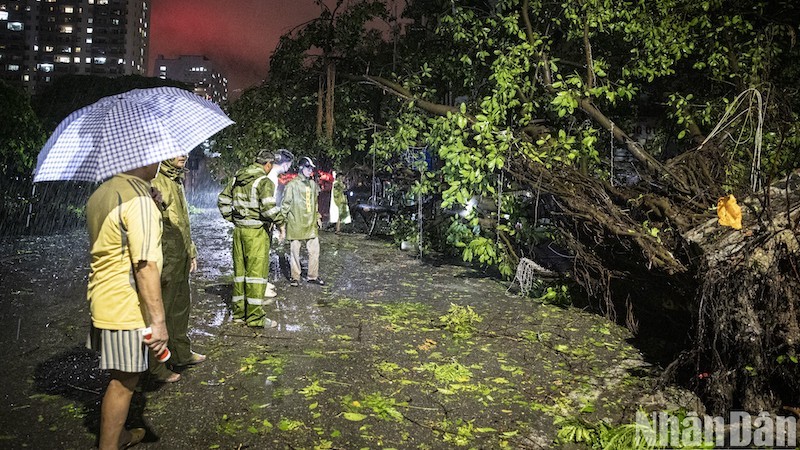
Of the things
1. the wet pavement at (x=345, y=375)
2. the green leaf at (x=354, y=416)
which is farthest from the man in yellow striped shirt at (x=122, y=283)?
the green leaf at (x=354, y=416)

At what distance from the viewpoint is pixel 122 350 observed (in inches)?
108

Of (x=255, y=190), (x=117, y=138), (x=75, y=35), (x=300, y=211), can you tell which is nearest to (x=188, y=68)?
(x=75, y=35)

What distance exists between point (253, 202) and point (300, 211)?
7.81 feet

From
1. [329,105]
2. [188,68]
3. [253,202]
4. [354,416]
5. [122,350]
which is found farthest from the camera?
[188,68]

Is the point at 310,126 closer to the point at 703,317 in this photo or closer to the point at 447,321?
the point at 447,321

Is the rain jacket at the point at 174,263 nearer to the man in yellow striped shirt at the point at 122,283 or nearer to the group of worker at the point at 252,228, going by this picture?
the group of worker at the point at 252,228

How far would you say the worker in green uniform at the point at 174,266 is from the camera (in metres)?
4.20

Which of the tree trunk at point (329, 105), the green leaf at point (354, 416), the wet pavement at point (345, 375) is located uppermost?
the tree trunk at point (329, 105)

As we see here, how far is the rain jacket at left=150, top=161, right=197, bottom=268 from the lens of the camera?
4211 mm

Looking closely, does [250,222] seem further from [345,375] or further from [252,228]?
[345,375]

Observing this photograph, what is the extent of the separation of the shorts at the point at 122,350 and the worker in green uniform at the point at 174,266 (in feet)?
4.60

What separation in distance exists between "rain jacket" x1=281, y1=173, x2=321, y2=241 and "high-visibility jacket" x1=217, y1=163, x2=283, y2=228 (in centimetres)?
214

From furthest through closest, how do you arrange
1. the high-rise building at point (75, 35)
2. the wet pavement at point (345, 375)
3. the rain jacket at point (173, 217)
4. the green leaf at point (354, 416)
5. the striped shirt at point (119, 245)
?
1. the high-rise building at point (75, 35)
2. the rain jacket at point (173, 217)
3. the green leaf at point (354, 416)
4. the wet pavement at point (345, 375)
5. the striped shirt at point (119, 245)

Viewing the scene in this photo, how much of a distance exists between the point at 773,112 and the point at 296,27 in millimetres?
8376
